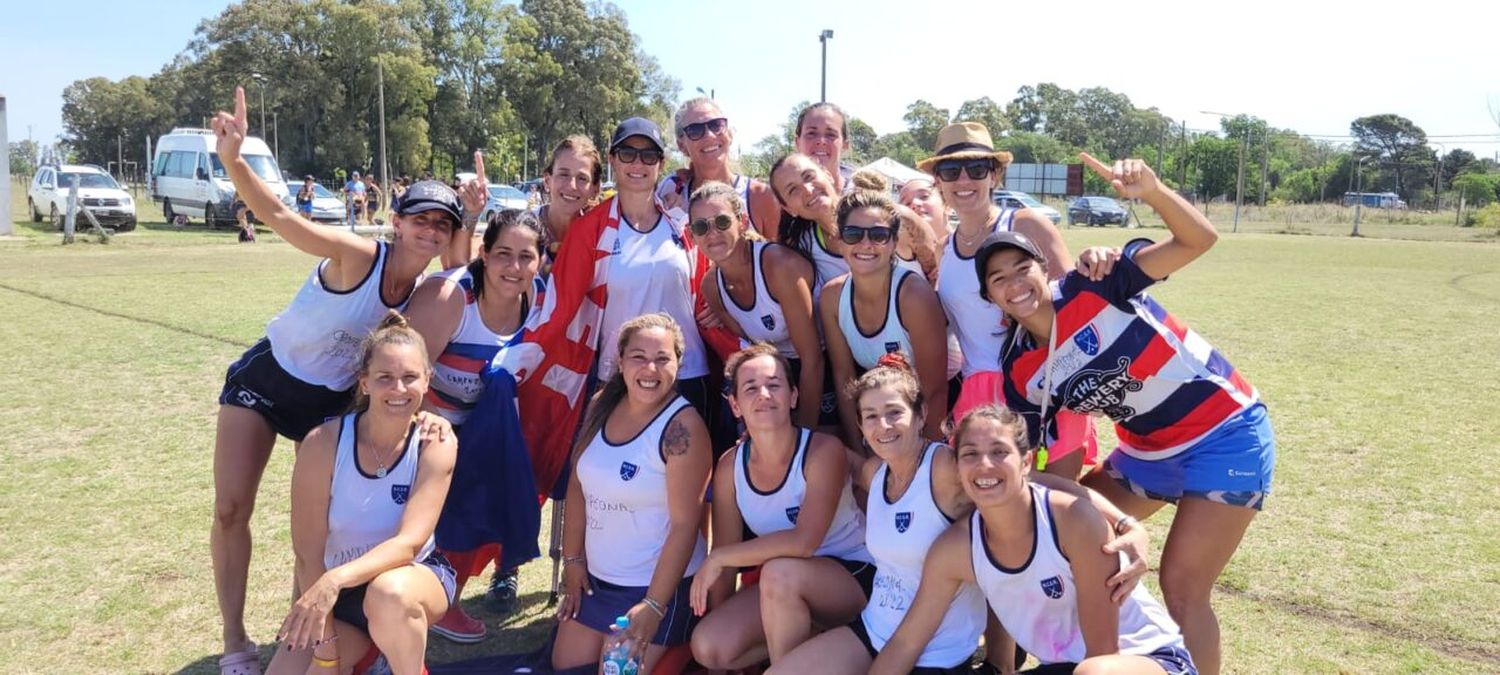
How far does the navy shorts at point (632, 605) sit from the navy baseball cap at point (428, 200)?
165 centimetres

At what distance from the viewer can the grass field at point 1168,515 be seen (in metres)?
4.40

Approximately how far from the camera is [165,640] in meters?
4.34

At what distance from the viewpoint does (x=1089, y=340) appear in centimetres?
342

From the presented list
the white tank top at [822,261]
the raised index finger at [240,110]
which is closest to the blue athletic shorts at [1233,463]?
the white tank top at [822,261]

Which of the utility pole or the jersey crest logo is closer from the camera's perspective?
the jersey crest logo

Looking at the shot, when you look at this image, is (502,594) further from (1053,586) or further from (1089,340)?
(1089,340)

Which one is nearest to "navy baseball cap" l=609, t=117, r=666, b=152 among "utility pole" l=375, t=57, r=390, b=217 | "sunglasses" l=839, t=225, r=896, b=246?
"sunglasses" l=839, t=225, r=896, b=246

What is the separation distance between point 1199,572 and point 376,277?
3.32 metres

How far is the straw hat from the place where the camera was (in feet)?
13.6

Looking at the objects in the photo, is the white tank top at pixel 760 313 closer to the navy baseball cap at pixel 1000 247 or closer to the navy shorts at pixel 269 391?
the navy baseball cap at pixel 1000 247

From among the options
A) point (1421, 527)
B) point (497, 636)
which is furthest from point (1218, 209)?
point (497, 636)

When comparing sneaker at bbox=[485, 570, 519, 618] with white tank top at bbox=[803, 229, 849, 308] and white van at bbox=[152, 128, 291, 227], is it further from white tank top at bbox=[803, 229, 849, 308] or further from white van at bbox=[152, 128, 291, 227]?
white van at bbox=[152, 128, 291, 227]

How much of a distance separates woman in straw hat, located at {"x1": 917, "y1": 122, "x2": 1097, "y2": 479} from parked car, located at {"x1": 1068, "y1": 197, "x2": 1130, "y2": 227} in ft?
137

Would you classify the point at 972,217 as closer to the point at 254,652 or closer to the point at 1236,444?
the point at 1236,444
